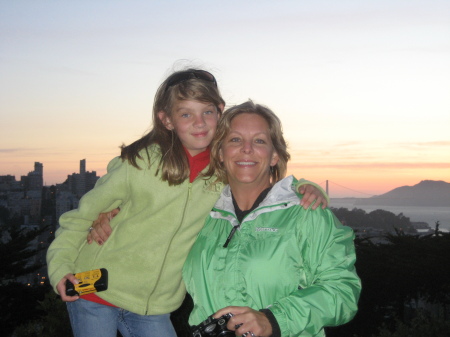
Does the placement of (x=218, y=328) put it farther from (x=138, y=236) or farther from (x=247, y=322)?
(x=138, y=236)

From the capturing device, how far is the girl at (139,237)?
9.59 feet

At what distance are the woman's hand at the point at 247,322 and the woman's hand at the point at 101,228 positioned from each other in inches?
44.0

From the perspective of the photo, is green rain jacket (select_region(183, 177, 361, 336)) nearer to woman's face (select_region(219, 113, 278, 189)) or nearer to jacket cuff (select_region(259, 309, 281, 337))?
jacket cuff (select_region(259, 309, 281, 337))

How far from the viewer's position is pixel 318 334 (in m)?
2.46

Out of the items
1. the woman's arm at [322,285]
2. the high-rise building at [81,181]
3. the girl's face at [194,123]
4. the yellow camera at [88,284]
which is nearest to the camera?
the woman's arm at [322,285]

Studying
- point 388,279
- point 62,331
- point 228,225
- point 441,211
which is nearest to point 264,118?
point 228,225

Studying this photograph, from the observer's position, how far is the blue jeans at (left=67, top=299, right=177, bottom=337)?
2953 millimetres

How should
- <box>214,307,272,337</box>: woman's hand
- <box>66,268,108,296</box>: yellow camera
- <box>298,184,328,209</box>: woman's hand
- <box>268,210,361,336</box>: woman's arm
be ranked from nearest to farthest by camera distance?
<box>214,307,272,337</box>: woman's hand
<box>268,210,361,336</box>: woman's arm
<box>298,184,328,209</box>: woman's hand
<box>66,268,108,296</box>: yellow camera

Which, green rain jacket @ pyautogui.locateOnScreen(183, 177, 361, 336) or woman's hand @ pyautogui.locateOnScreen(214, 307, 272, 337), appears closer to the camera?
woman's hand @ pyautogui.locateOnScreen(214, 307, 272, 337)

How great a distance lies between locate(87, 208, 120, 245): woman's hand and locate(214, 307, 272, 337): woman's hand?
112 cm

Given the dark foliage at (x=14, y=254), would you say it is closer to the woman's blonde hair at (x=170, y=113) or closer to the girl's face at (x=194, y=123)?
the woman's blonde hair at (x=170, y=113)

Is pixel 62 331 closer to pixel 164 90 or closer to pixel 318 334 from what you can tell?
pixel 164 90

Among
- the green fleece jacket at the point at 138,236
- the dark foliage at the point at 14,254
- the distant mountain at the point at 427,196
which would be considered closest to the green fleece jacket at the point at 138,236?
the green fleece jacket at the point at 138,236

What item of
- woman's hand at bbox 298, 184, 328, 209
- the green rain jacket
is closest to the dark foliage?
the green rain jacket
